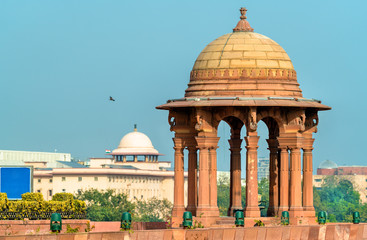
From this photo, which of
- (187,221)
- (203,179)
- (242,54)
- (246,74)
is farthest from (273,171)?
(187,221)

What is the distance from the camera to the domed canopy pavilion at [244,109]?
59000 mm

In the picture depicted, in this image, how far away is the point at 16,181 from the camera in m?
72.1

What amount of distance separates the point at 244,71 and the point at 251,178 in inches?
152

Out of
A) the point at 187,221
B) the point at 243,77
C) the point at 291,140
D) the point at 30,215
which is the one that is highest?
the point at 243,77

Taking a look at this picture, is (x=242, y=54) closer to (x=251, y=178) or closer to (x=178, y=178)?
(x=251, y=178)

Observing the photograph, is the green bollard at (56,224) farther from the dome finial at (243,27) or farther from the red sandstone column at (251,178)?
the dome finial at (243,27)

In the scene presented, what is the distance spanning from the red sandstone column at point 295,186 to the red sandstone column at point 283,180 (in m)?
0.21

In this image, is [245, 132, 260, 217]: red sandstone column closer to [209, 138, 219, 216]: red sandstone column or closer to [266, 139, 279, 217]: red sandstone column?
[209, 138, 219, 216]: red sandstone column

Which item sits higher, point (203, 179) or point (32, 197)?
point (203, 179)

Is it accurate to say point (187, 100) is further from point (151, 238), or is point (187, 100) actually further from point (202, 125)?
point (151, 238)

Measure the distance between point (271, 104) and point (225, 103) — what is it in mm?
1637

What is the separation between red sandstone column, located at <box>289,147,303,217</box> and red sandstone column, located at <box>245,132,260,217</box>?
5.44 ft

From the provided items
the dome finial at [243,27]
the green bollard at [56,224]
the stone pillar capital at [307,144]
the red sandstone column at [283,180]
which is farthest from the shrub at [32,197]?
the green bollard at [56,224]

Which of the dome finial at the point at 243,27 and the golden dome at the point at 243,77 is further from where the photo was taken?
the dome finial at the point at 243,27
